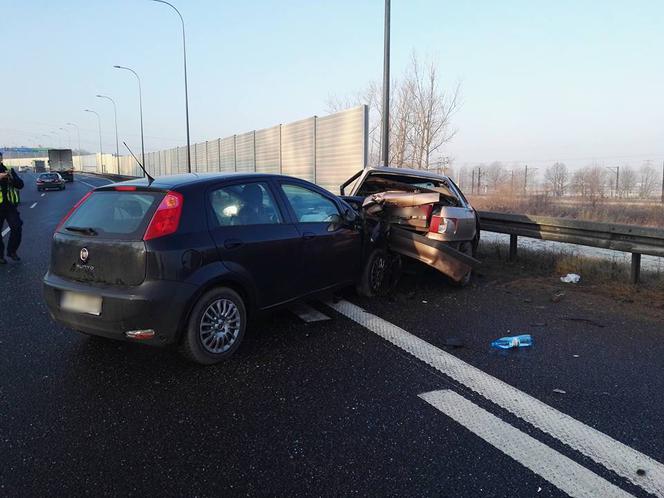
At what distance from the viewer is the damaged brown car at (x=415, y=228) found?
19.9ft

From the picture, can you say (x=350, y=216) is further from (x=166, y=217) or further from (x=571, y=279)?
(x=571, y=279)

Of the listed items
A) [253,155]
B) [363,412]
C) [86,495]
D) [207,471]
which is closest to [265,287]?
[363,412]

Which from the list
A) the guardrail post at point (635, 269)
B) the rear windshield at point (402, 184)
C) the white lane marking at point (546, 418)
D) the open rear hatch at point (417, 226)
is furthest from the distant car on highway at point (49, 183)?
the guardrail post at point (635, 269)

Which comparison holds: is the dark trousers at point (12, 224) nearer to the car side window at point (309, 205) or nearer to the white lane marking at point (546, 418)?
the car side window at point (309, 205)

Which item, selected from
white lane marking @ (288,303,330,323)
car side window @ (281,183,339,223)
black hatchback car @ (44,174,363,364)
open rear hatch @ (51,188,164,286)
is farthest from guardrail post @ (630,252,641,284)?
open rear hatch @ (51,188,164,286)

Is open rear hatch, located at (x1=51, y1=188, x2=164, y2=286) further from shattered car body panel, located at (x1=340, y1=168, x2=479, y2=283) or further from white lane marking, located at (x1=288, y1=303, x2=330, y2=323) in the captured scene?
shattered car body panel, located at (x1=340, y1=168, x2=479, y2=283)

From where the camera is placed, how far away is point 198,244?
3.85 meters

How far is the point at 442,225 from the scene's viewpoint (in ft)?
20.9

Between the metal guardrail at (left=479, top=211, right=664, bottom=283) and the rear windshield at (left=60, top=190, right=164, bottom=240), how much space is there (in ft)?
19.6

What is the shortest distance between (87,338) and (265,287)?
5.77 feet

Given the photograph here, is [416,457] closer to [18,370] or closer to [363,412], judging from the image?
[363,412]

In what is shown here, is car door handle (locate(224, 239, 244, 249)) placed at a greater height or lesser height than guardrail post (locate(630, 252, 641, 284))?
greater

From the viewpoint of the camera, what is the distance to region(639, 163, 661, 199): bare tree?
32.7m

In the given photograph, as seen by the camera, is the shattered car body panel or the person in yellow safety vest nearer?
the shattered car body panel
